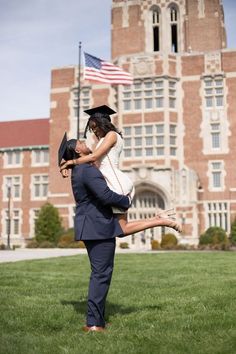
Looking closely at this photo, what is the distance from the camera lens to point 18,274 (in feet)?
32.1

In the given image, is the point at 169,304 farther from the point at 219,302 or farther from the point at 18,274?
the point at 18,274

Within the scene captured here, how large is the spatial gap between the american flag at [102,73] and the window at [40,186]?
16539 mm

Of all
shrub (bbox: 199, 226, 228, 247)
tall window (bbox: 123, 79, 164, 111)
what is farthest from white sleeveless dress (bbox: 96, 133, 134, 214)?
tall window (bbox: 123, 79, 164, 111)

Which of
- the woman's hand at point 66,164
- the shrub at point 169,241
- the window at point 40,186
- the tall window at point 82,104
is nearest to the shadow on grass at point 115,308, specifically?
the woman's hand at point 66,164

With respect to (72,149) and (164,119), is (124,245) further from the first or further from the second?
(72,149)

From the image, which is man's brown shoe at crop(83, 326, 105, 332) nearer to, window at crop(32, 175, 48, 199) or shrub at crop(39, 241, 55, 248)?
shrub at crop(39, 241, 55, 248)

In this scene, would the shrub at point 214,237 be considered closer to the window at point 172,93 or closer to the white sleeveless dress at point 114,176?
the window at point 172,93

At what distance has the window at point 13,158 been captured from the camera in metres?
42.2

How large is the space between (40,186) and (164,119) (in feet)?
43.4

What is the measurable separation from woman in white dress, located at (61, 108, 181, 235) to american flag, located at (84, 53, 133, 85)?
21282 mm

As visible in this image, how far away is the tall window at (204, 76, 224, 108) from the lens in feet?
119

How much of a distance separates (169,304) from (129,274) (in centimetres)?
430

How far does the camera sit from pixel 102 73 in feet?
87.3

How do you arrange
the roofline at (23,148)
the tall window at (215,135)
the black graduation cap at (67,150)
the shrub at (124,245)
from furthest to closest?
the roofline at (23,148)
the tall window at (215,135)
the shrub at (124,245)
the black graduation cap at (67,150)
